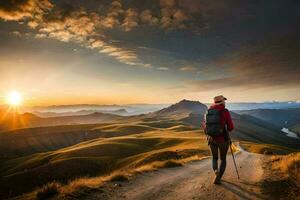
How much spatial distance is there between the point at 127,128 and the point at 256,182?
157m

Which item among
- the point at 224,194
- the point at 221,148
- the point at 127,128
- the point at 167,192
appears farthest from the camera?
the point at 127,128

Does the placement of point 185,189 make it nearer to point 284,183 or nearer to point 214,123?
point 214,123

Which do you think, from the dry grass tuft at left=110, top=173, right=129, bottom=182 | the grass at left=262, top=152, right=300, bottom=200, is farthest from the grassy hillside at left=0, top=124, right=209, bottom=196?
the grass at left=262, top=152, right=300, bottom=200

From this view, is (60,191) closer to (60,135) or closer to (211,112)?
(211,112)

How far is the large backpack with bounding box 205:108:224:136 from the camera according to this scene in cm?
1121

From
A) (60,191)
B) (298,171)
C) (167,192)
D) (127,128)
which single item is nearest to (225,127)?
(167,192)

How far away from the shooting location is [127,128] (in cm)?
16775

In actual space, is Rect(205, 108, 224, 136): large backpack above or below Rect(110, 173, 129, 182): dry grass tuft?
above

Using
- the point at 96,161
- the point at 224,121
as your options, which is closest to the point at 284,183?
the point at 224,121

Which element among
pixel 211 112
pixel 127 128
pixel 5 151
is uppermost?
pixel 211 112

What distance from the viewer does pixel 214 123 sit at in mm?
11344

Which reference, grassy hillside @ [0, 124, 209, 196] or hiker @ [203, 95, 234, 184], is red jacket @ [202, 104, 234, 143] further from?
grassy hillside @ [0, 124, 209, 196]

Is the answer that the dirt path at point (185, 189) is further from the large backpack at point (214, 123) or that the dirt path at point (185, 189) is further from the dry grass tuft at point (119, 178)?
the large backpack at point (214, 123)

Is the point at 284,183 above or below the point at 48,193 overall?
above
